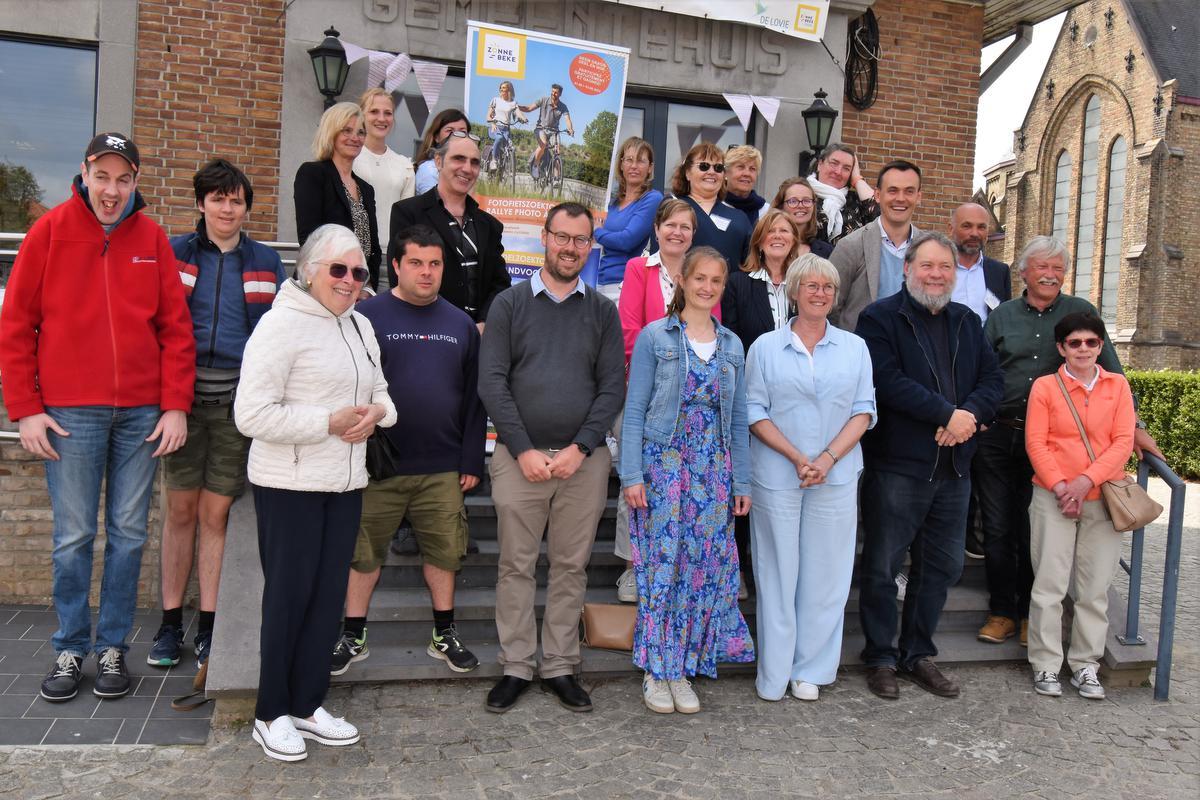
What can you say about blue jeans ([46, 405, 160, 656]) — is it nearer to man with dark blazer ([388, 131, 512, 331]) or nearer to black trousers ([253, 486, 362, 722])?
black trousers ([253, 486, 362, 722])

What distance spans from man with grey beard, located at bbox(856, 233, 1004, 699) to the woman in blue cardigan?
1.48m

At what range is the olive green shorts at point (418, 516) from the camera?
12.8 feet

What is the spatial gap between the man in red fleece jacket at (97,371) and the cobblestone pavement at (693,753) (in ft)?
2.30

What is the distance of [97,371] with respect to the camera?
3.79m

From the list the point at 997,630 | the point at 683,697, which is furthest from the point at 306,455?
the point at 997,630

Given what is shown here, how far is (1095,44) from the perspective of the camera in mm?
32688

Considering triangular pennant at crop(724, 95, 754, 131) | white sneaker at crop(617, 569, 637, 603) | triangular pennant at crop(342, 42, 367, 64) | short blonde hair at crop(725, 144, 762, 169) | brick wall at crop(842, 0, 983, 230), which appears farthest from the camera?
brick wall at crop(842, 0, 983, 230)

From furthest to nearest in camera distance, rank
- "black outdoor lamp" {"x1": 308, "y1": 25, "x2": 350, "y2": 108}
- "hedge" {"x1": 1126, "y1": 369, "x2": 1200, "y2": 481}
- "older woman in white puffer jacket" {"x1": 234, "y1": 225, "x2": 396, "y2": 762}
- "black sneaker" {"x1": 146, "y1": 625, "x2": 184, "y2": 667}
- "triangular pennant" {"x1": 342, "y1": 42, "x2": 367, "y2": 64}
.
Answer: "hedge" {"x1": 1126, "y1": 369, "x2": 1200, "y2": 481}
"triangular pennant" {"x1": 342, "y1": 42, "x2": 367, "y2": 64}
"black outdoor lamp" {"x1": 308, "y1": 25, "x2": 350, "y2": 108}
"black sneaker" {"x1": 146, "y1": 625, "x2": 184, "y2": 667}
"older woman in white puffer jacket" {"x1": 234, "y1": 225, "x2": 396, "y2": 762}

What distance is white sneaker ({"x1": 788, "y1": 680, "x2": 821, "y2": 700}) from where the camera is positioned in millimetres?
4254

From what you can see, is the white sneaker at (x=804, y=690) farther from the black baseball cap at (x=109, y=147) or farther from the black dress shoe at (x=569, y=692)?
the black baseball cap at (x=109, y=147)

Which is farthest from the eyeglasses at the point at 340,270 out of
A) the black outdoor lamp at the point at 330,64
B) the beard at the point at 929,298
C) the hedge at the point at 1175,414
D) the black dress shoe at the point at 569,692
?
the hedge at the point at 1175,414

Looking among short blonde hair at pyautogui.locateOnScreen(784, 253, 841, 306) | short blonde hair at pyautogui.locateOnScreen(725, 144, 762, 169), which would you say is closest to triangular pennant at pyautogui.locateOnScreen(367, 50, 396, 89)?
short blonde hair at pyautogui.locateOnScreen(725, 144, 762, 169)

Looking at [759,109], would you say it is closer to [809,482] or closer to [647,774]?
[809,482]

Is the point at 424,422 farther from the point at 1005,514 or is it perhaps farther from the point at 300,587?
the point at 1005,514
